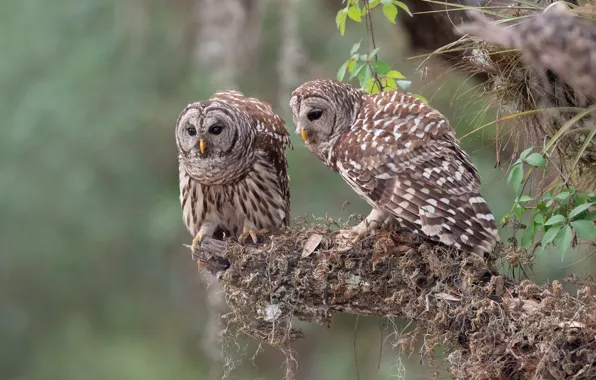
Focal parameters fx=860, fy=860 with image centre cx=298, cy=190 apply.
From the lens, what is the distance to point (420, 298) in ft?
7.29

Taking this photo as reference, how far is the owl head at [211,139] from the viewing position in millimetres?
2621

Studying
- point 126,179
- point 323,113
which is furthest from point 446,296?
point 126,179

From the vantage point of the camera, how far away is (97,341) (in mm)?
7078

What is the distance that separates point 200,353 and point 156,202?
1314 mm

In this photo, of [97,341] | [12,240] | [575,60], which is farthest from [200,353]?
[575,60]

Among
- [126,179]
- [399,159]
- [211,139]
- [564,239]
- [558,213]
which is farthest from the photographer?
[126,179]

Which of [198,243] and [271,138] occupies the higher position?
[271,138]

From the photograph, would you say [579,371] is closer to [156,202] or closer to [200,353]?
[156,202]

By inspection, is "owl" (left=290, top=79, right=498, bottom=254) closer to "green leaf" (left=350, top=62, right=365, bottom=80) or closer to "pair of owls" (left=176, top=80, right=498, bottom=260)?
"pair of owls" (left=176, top=80, right=498, bottom=260)

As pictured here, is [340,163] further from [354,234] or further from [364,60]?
[364,60]

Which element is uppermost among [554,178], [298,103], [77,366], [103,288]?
[298,103]

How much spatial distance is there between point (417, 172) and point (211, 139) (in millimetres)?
687

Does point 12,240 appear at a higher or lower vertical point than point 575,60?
lower

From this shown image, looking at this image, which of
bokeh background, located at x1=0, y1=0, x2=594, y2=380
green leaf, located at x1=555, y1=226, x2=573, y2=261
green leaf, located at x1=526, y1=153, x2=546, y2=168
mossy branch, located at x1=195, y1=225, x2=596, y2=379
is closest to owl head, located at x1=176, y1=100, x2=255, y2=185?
mossy branch, located at x1=195, y1=225, x2=596, y2=379
